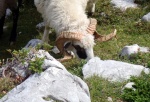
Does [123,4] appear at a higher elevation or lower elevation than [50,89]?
lower

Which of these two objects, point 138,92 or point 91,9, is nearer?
point 138,92

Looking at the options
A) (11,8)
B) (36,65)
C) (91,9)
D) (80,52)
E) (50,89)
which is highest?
(36,65)

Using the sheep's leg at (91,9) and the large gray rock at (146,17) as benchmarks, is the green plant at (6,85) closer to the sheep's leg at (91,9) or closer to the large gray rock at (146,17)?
the sheep's leg at (91,9)

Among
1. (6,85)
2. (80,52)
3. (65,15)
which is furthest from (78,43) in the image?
(6,85)

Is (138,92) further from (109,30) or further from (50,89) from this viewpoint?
(109,30)

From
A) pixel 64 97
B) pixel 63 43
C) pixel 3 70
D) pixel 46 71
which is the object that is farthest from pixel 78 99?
pixel 63 43

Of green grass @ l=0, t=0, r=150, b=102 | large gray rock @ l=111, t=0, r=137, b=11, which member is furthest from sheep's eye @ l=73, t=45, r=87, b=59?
large gray rock @ l=111, t=0, r=137, b=11

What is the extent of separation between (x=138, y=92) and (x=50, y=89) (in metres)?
1.52

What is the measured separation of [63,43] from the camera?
748 centimetres

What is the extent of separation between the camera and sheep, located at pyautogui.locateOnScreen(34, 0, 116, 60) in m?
7.28

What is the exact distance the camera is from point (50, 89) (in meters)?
4.91

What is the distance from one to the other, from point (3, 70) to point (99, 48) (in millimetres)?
3546

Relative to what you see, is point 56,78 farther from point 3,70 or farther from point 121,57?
point 121,57

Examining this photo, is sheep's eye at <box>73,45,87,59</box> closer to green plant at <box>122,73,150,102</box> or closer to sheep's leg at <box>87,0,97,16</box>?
green plant at <box>122,73,150,102</box>
